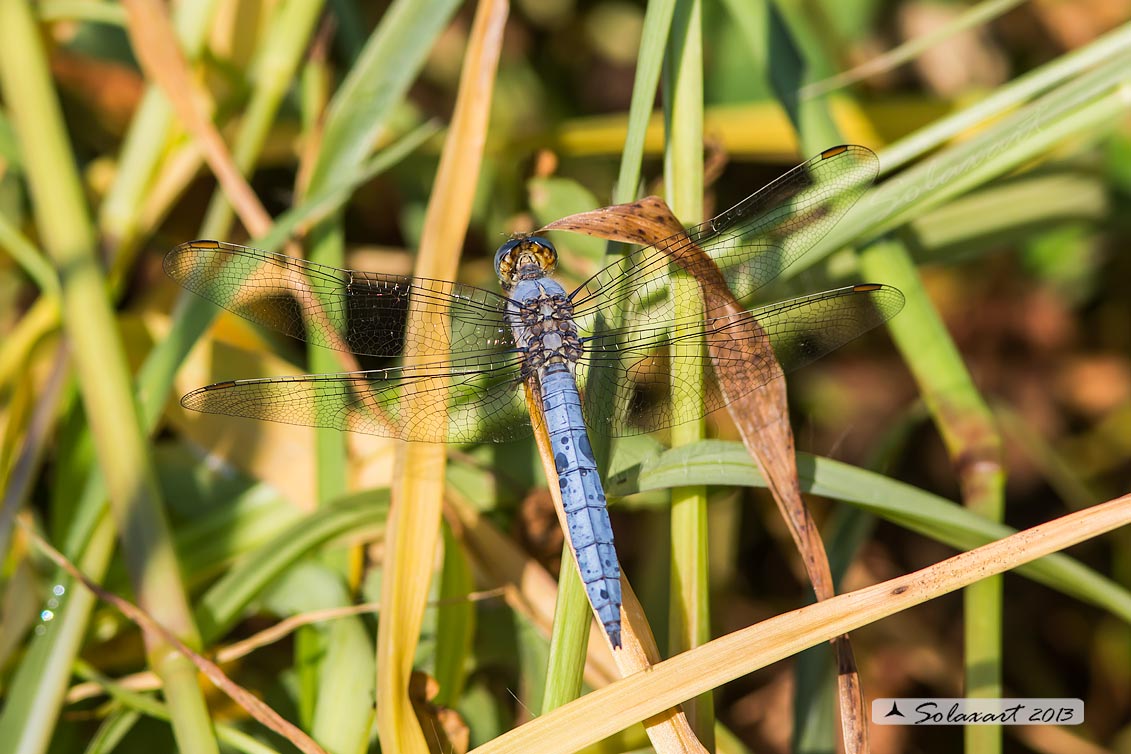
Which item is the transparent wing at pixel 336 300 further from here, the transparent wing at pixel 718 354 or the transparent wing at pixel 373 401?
the transparent wing at pixel 718 354

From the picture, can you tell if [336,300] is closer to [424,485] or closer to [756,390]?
[424,485]

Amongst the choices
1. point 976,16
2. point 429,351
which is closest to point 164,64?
point 429,351

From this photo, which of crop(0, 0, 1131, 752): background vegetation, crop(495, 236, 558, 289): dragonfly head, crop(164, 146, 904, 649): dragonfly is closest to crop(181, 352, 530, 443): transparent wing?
crop(164, 146, 904, 649): dragonfly

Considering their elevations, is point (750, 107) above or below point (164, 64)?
above

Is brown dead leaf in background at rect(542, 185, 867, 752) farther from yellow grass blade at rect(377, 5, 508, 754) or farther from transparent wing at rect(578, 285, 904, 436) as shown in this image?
yellow grass blade at rect(377, 5, 508, 754)

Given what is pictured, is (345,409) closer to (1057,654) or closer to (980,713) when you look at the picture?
(980,713)
